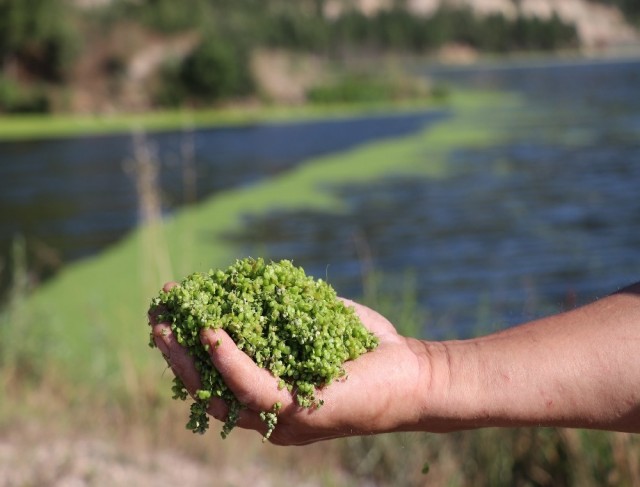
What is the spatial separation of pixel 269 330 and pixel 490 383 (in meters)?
0.33

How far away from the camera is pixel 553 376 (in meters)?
1.41

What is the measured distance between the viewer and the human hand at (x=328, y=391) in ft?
4.30

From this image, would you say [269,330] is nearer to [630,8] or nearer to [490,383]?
[490,383]

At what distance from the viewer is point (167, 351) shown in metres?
1.36

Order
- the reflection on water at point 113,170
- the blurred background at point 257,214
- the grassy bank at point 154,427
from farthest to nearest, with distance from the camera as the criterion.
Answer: the reflection on water at point 113,170 → the blurred background at point 257,214 → the grassy bank at point 154,427

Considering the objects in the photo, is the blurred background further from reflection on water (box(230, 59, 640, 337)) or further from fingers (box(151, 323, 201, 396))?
fingers (box(151, 323, 201, 396))

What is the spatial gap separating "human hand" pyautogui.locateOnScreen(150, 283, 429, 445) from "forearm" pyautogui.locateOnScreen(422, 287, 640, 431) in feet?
0.14

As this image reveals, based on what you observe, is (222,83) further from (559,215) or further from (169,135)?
(559,215)

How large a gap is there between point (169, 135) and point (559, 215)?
27.5ft

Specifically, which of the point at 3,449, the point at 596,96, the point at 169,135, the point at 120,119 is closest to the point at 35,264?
the point at 3,449

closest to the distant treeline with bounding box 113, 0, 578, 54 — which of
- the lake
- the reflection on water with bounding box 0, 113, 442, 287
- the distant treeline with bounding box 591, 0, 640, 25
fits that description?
the distant treeline with bounding box 591, 0, 640, 25

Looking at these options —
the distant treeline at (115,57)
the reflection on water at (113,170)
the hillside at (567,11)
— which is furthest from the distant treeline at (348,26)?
the reflection on water at (113,170)

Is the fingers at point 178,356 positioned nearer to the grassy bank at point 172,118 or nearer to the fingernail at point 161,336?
the fingernail at point 161,336

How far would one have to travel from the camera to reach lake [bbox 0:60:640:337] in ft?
20.6
